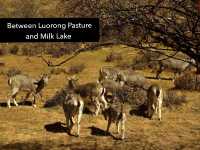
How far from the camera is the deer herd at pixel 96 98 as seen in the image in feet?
51.7

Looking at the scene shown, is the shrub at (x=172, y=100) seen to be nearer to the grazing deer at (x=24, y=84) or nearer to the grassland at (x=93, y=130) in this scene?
the grassland at (x=93, y=130)

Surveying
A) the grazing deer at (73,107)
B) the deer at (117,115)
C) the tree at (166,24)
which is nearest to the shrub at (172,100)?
the deer at (117,115)

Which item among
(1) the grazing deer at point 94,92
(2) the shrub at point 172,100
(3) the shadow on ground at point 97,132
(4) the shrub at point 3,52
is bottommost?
(3) the shadow on ground at point 97,132

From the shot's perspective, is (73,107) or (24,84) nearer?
(73,107)

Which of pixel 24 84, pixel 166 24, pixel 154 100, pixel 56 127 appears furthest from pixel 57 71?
pixel 166 24

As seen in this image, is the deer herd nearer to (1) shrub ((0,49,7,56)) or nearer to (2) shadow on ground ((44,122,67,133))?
(2) shadow on ground ((44,122,67,133))

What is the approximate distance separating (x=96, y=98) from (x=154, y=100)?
190 centimetres

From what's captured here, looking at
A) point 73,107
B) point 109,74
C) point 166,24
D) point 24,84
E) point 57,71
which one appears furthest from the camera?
point 57,71

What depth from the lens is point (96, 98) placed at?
18.2 m

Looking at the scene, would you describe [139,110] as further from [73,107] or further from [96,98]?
[73,107]

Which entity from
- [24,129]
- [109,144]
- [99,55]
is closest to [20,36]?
[24,129]

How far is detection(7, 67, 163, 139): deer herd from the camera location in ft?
51.7

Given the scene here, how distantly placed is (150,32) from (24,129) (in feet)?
23.4

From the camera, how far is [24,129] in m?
16.6
